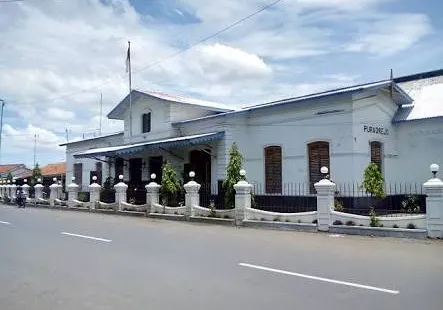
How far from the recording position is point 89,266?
9.04m

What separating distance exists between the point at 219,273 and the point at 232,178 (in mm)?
11590

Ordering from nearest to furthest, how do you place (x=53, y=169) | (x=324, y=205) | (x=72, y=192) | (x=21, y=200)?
(x=324, y=205) → (x=72, y=192) → (x=21, y=200) → (x=53, y=169)

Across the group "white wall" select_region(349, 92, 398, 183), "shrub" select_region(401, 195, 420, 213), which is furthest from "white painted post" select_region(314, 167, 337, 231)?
"shrub" select_region(401, 195, 420, 213)

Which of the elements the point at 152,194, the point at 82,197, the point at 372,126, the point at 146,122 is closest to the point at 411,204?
the point at 372,126

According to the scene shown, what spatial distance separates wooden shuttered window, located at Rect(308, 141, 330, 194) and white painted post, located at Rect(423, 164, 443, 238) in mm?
6951

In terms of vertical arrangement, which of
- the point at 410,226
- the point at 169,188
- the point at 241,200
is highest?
the point at 169,188

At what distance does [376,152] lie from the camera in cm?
2000

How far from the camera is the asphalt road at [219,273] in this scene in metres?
6.42

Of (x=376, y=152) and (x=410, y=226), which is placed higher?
(x=376, y=152)

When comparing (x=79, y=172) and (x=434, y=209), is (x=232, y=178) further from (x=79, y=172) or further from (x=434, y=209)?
(x=79, y=172)

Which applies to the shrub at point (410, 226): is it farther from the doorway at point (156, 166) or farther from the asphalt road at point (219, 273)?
the doorway at point (156, 166)

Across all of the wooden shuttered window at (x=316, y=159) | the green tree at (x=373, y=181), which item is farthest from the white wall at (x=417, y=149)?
the green tree at (x=373, y=181)

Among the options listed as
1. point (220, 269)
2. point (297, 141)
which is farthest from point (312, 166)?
point (220, 269)

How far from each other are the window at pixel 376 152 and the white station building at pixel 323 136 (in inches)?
1.6
